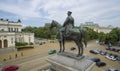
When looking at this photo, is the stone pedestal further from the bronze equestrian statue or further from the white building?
the white building

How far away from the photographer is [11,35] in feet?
95.7

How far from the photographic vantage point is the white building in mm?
27422

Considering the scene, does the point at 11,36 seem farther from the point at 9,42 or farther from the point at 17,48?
the point at 17,48

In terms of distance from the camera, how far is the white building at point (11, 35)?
27422mm

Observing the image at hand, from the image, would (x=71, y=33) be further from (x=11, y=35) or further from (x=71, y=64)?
(x=11, y=35)

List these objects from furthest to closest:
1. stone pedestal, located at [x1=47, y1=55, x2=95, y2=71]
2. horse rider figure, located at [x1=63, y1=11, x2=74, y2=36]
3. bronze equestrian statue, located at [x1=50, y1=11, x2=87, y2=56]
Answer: horse rider figure, located at [x1=63, y1=11, x2=74, y2=36] < bronze equestrian statue, located at [x1=50, y1=11, x2=87, y2=56] < stone pedestal, located at [x1=47, y1=55, x2=95, y2=71]

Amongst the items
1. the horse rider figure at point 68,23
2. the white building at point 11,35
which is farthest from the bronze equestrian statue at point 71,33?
the white building at point 11,35

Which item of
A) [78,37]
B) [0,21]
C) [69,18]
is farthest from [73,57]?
[0,21]

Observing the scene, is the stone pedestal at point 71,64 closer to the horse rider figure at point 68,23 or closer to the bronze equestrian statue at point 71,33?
the bronze equestrian statue at point 71,33

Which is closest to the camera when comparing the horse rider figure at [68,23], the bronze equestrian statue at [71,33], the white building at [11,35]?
the bronze equestrian statue at [71,33]

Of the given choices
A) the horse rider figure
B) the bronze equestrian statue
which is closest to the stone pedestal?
the bronze equestrian statue

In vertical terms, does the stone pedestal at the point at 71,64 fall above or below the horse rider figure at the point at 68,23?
below

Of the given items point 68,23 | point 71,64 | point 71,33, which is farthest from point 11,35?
point 71,64

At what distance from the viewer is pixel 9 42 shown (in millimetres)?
28266
